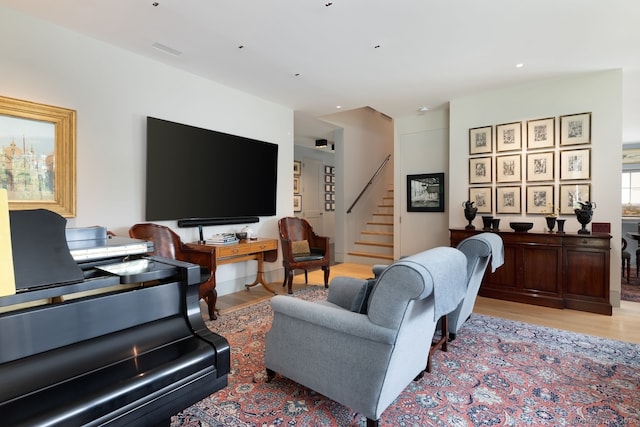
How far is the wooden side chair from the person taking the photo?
3.22 meters

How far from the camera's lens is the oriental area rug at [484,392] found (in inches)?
71.1

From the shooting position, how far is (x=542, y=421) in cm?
178

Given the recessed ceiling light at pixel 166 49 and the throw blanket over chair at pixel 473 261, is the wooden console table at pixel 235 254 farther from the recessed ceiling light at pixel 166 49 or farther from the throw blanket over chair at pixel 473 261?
the throw blanket over chair at pixel 473 261

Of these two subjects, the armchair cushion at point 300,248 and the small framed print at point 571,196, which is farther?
the armchair cushion at point 300,248

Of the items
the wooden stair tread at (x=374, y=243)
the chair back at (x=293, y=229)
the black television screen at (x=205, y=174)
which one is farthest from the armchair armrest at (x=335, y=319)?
the wooden stair tread at (x=374, y=243)

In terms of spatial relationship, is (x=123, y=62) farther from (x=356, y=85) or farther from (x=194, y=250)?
(x=356, y=85)

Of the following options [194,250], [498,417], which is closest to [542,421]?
[498,417]

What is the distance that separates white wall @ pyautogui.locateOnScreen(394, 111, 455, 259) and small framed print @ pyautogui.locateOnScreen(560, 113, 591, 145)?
1621 millimetres

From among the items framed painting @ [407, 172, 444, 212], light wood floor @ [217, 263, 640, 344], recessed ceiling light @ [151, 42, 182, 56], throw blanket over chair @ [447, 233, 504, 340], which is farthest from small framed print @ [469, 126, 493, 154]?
recessed ceiling light @ [151, 42, 182, 56]

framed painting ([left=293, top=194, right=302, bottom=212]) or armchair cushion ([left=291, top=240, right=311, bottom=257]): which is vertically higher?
framed painting ([left=293, top=194, right=302, bottom=212])

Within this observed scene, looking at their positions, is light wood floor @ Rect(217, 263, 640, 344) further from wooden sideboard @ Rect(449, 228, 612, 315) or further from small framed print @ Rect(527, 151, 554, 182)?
small framed print @ Rect(527, 151, 554, 182)

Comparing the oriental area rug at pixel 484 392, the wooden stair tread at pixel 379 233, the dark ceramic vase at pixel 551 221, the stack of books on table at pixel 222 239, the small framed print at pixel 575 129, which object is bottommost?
the oriental area rug at pixel 484 392

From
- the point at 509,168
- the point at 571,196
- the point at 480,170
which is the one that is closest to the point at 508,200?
the point at 509,168

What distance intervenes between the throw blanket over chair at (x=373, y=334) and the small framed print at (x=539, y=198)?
3.16m
